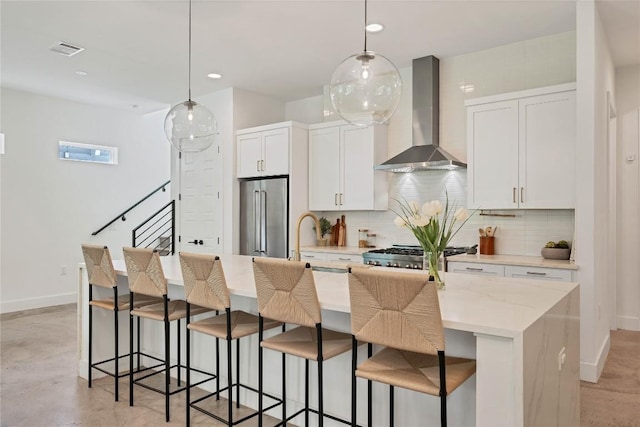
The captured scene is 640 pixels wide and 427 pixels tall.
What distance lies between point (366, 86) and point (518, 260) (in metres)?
2.27

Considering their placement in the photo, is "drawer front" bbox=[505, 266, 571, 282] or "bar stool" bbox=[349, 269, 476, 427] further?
"drawer front" bbox=[505, 266, 571, 282]

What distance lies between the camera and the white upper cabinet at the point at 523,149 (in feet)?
12.6

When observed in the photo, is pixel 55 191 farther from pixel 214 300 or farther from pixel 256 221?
pixel 214 300

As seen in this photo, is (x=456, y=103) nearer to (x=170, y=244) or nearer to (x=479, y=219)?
(x=479, y=219)

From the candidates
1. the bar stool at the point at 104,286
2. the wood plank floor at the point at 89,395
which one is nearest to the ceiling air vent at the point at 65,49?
the bar stool at the point at 104,286

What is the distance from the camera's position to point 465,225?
15.3ft

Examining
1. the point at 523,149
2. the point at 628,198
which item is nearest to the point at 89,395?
the point at 523,149

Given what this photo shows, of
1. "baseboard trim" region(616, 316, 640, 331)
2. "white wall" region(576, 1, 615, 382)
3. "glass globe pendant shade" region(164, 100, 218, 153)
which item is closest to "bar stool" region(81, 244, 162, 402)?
"glass globe pendant shade" region(164, 100, 218, 153)

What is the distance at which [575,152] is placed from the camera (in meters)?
3.71

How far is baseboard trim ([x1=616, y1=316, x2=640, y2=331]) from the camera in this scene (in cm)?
494

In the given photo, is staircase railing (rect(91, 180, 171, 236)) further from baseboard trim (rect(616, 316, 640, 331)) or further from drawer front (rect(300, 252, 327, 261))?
baseboard trim (rect(616, 316, 640, 331))

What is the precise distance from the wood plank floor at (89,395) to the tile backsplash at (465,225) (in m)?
1.21

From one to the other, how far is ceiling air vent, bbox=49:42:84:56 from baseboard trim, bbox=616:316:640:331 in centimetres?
637

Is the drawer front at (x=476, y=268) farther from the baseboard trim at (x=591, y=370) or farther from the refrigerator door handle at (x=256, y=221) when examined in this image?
the refrigerator door handle at (x=256, y=221)
